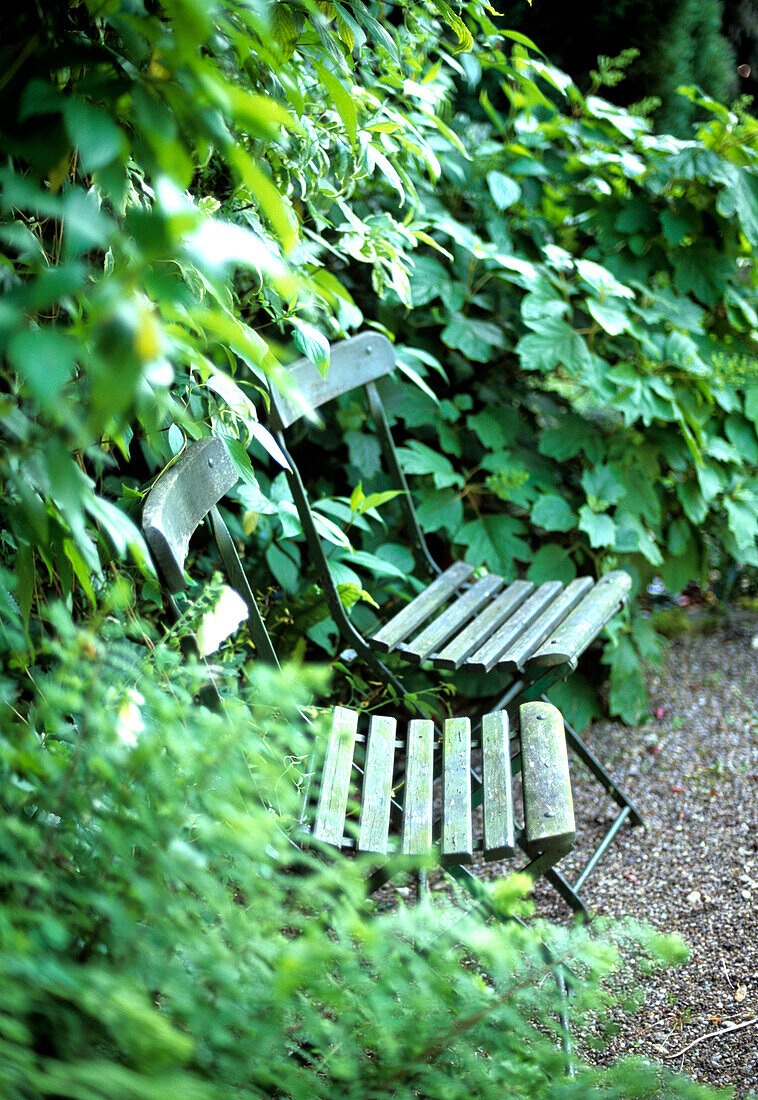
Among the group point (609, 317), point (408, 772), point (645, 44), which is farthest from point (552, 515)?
point (645, 44)

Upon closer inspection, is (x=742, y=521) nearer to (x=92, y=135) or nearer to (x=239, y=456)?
(x=239, y=456)

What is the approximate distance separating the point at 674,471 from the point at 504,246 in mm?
998

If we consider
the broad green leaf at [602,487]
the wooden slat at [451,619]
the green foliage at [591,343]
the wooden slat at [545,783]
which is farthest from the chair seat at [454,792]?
the broad green leaf at [602,487]

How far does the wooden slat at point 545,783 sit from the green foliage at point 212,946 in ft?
1.25

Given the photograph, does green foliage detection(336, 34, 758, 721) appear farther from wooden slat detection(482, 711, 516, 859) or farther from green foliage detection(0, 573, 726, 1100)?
green foliage detection(0, 573, 726, 1100)

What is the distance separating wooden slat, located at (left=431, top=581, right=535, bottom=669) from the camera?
180cm

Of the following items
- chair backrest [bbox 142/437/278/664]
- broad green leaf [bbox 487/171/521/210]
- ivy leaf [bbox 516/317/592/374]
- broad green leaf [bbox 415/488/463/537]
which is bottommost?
broad green leaf [bbox 415/488/463/537]

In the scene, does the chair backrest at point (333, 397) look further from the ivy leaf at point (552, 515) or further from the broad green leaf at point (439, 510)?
the ivy leaf at point (552, 515)

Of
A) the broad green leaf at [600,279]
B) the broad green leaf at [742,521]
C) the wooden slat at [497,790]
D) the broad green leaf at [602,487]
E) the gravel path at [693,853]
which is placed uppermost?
the broad green leaf at [600,279]

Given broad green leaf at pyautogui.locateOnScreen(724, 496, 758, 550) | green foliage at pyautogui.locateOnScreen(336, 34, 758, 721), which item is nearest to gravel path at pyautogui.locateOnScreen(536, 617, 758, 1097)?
green foliage at pyautogui.locateOnScreen(336, 34, 758, 721)

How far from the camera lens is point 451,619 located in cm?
200

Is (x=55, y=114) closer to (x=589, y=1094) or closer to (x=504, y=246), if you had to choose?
(x=589, y=1094)

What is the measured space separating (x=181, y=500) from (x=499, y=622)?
0.93 metres

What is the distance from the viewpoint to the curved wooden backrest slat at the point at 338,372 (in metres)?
1.83
